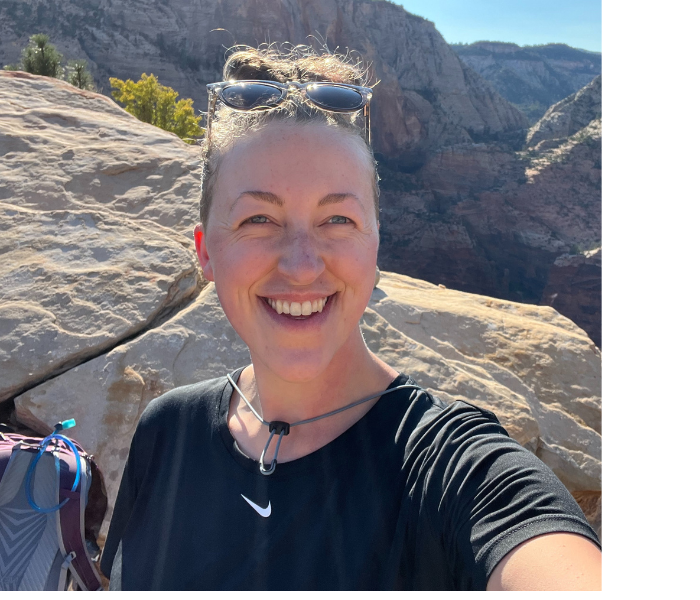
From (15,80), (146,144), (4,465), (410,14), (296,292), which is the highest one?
(410,14)

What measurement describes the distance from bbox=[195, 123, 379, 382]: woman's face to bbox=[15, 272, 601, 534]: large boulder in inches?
68.2

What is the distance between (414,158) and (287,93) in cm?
4984

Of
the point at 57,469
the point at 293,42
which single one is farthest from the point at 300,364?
the point at 293,42

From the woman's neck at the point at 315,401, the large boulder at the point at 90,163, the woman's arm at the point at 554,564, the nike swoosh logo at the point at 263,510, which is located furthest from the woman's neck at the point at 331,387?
the large boulder at the point at 90,163

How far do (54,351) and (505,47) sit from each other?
342ft

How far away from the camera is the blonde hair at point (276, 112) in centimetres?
105

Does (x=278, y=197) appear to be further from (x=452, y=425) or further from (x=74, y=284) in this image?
(x=74, y=284)

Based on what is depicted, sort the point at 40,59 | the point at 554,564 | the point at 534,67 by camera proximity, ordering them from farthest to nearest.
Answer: the point at 534,67 → the point at 40,59 → the point at 554,564

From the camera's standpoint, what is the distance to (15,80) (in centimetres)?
511

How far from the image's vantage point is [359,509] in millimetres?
920

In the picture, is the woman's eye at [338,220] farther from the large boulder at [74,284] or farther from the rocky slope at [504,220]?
the rocky slope at [504,220]

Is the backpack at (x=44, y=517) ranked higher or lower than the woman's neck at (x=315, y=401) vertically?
lower
